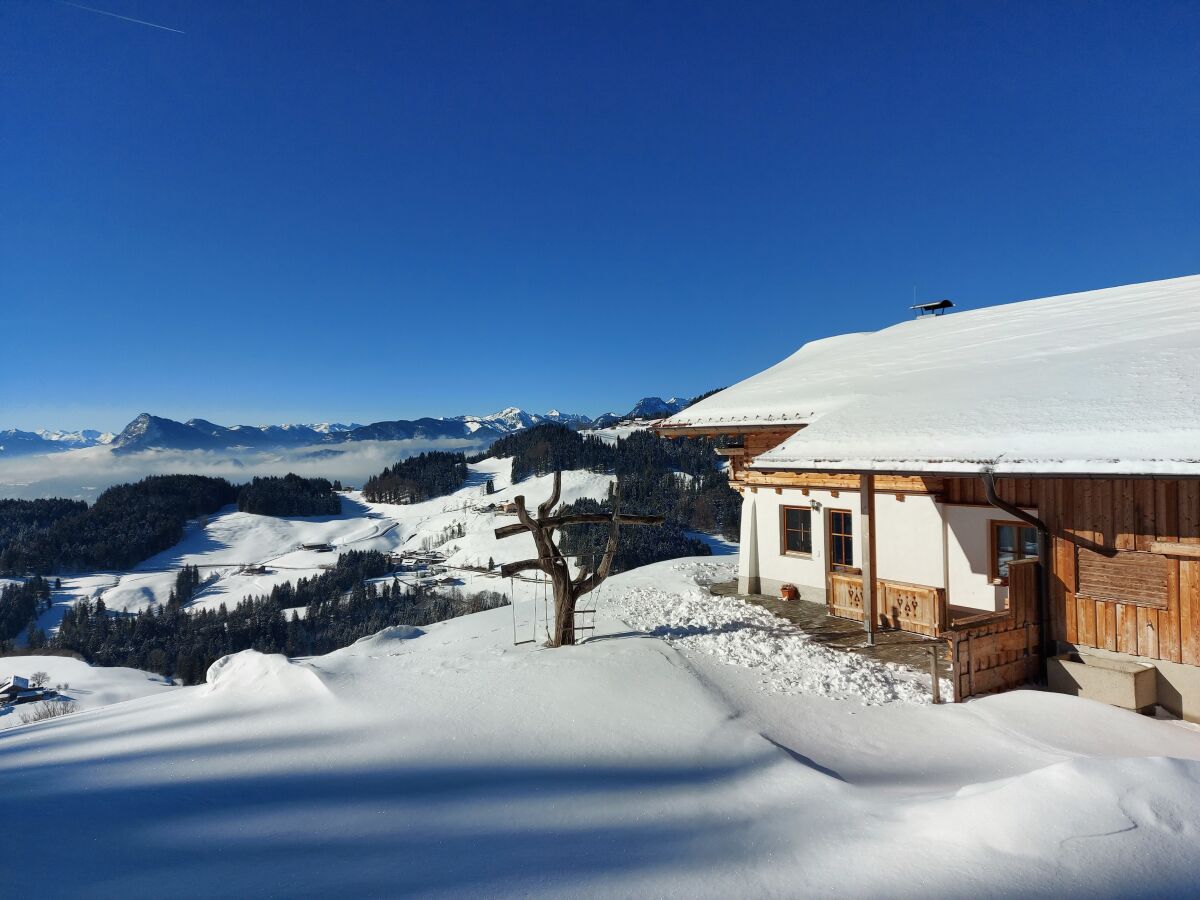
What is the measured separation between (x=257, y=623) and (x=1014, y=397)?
103953mm

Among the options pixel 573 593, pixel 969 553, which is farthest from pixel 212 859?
pixel 969 553

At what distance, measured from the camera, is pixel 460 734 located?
218 inches

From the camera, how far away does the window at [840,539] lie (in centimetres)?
1195

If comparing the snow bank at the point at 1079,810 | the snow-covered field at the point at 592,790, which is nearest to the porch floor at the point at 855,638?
the snow-covered field at the point at 592,790

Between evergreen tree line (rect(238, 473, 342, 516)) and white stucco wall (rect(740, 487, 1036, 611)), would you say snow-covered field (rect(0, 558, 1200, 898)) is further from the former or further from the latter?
evergreen tree line (rect(238, 473, 342, 516))

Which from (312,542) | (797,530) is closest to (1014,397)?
(797,530)

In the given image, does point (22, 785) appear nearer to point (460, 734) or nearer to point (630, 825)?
point (460, 734)

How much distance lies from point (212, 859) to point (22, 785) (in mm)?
2284

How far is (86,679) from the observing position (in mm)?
48000

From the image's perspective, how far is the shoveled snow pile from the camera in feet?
23.8

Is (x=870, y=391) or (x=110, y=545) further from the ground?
(x=870, y=391)

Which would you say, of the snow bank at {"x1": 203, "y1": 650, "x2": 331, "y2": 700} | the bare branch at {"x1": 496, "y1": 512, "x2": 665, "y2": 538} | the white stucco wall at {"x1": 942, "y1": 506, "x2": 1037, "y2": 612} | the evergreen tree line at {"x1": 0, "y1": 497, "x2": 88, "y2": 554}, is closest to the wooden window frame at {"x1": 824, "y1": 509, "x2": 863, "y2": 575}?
the white stucco wall at {"x1": 942, "y1": 506, "x2": 1037, "y2": 612}

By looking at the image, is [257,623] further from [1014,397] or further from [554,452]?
[1014,397]

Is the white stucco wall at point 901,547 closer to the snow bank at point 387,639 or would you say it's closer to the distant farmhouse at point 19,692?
the snow bank at point 387,639
